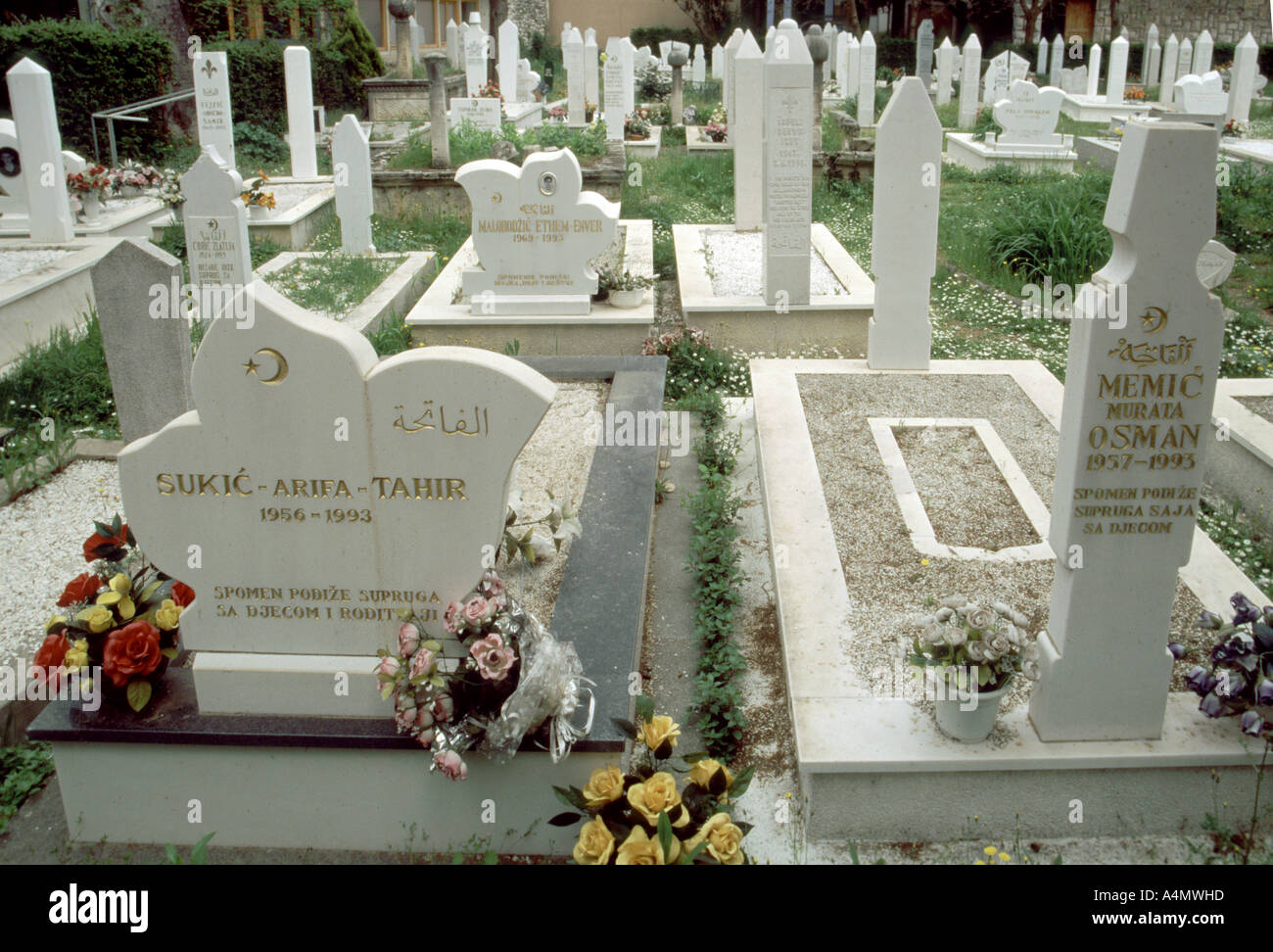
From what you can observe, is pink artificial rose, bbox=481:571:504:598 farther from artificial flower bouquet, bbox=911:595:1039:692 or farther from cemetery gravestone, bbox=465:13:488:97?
cemetery gravestone, bbox=465:13:488:97

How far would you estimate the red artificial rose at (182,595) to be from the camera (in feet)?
12.8

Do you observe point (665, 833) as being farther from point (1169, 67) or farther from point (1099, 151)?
point (1169, 67)

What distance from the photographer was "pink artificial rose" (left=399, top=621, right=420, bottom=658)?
3508 millimetres

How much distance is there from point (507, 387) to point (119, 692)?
5.68 feet

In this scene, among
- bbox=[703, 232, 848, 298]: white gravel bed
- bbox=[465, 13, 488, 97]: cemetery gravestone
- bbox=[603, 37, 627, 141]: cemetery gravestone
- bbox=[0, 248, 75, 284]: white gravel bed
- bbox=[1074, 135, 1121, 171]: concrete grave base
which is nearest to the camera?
bbox=[0, 248, 75, 284]: white gravel bed

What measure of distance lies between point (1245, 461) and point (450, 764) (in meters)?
4.79

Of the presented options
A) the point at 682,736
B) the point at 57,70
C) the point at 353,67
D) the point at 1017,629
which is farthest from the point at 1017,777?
the point at 353,67

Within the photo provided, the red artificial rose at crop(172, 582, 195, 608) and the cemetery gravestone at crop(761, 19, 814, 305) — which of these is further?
the cemetery gravestone at crop(761, 19, 814, 305)

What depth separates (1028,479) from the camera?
583 centimetres

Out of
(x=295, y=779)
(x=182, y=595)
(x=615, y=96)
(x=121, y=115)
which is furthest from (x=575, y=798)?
(x=615, y=96)

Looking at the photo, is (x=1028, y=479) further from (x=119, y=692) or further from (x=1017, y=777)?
(x=119, y=692)

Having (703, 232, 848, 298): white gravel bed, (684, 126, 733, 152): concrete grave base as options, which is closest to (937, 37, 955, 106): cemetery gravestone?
(684, 126, 733, 152): concrete grave base

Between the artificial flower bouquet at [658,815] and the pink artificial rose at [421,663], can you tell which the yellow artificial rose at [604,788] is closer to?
the artificial flower bouquet at [658,815]

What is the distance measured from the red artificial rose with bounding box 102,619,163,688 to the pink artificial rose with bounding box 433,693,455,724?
1.04m
